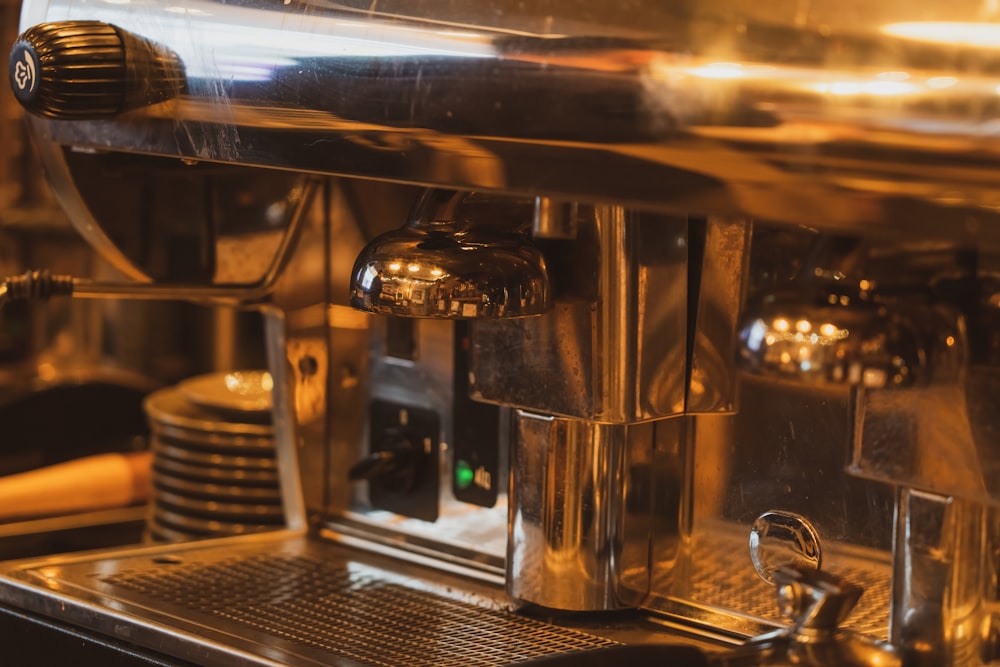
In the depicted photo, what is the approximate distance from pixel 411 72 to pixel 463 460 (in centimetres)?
38

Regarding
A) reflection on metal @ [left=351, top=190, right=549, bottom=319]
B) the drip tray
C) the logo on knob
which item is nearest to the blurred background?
the drip tray

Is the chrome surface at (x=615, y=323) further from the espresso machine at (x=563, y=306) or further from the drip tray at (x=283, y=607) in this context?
the drip tray at (x=283, y=607)

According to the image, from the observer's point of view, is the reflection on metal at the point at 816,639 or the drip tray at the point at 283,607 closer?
the reflection on metal at the point at 816,639

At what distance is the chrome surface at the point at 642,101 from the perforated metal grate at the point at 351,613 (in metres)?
0.28

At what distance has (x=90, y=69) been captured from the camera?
81 centimetres

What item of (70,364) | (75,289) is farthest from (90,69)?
(70,364)

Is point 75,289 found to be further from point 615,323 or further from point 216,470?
point 615,323

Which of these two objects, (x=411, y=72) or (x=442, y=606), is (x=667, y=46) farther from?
(x=442, y=606)

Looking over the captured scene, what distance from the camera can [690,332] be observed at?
0.80 m

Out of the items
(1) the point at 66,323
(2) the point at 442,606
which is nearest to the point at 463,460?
(2) the point at 442,606

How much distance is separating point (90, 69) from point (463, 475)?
37 cm

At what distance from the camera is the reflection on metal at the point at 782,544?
2.53 ft

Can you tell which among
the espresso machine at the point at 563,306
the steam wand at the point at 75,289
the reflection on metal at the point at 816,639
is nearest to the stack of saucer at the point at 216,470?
the espresso machine at the point at 563,306

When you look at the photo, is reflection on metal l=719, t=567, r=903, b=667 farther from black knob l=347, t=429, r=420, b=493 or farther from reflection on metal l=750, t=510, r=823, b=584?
black knob l=347, t=429, r=420, b=493
